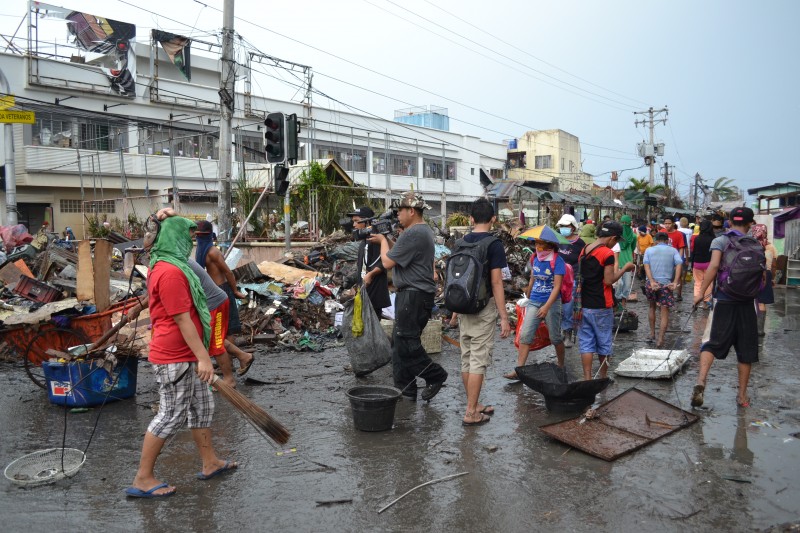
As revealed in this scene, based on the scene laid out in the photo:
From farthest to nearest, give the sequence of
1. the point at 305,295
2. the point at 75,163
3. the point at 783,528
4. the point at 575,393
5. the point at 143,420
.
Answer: the point at 75,163
the point at 305,295
the point at 143,420
the point at 575,393
the point at 783,528

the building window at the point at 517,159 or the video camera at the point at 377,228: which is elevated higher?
the building window at the point at 517,159

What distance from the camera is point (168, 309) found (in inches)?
151

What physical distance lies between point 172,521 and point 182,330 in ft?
3.79

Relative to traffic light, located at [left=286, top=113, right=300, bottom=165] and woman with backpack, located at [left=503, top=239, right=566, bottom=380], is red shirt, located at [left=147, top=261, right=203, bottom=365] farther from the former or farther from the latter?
traffic light, located at [left=286, top=113, right=300, bottom=165]

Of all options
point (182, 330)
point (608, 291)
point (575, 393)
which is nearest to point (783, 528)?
point (575, 393)

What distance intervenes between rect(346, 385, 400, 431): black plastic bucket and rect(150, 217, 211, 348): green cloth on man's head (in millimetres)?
1625

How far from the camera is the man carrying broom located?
384 centimetres

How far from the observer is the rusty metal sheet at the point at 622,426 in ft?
15.3

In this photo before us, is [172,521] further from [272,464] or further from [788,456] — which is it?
[788,456]

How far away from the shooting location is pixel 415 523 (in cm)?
360

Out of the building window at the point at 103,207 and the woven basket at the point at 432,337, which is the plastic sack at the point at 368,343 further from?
the building window at the point at 103,207

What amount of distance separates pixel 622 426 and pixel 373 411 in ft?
6.95

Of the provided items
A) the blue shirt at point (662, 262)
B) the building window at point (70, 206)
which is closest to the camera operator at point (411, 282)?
the blue shirt at point (662, 262)

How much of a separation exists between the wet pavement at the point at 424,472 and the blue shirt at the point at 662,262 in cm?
271
